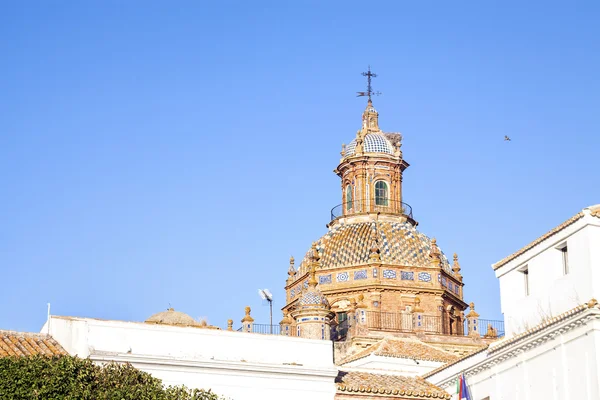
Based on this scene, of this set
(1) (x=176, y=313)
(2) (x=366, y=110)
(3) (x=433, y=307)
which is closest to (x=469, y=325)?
(3) (x=433, y=307)

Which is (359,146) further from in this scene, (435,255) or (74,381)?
(74,381)

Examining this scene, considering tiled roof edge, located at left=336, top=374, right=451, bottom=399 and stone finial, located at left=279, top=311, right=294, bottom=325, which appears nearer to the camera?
tiled roof edge, located at left=336, top=374, right=451, bottom=399

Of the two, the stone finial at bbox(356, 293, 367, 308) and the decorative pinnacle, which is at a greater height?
the decorative pinnacle

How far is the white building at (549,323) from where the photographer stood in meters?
27.5

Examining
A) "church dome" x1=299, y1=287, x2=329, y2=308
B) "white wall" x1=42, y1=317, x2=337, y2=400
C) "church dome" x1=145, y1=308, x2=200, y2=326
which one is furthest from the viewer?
"church dome" x1=299, y1=287, x2=329, y2=308

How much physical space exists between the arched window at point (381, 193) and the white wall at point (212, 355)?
25432mm

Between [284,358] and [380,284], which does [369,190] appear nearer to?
[380,284]

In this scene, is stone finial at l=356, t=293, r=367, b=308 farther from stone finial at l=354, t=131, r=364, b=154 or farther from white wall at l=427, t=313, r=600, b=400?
white wall at l=427, t=313, r=600, b=400

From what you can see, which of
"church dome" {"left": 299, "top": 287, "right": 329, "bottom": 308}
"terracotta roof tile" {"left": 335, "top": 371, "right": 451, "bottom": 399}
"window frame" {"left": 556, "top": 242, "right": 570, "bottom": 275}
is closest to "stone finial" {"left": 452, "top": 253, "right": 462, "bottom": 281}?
"church dome" {"left": 299, "top": 287, "right": 329, "bottom": 308}

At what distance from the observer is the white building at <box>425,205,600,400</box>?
2745 centimetres

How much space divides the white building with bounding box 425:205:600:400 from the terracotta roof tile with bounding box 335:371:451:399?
116 cm

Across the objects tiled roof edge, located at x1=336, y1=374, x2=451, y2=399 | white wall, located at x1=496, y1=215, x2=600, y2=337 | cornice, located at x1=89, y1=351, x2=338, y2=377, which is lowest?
tiled roof edge, located at x1=336, y1=374, x2=451, y2=399

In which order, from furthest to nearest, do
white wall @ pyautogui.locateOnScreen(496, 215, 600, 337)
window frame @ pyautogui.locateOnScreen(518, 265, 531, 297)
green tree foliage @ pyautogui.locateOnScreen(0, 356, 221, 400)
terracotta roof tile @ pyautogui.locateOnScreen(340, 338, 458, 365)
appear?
terracotta roof tile @ pyautogui.locateOnScreen(340, 338, 458, 365), window frame @ pyautogui.locateOnScreen(518, 265, 531, 297), white wall @ pyautogui.locateOnScreen(496, 215, 600, 337), green tree foliage @ pyautogui.locateOnScreen(0, 356, 221, 400)

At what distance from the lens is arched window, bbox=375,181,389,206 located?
187 ft
